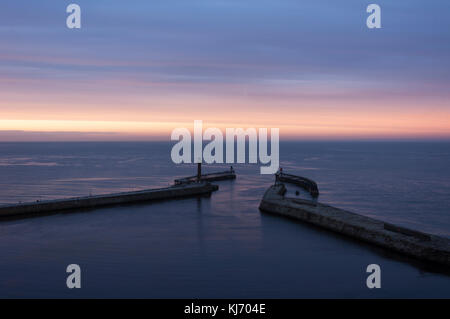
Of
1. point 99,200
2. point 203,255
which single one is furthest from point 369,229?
point 99,200

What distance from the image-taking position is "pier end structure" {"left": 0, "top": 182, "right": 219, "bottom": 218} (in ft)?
114

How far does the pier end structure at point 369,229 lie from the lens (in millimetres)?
23500

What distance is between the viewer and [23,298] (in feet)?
60.6

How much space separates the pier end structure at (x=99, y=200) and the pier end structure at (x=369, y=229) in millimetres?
12950

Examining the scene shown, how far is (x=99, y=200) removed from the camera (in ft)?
133

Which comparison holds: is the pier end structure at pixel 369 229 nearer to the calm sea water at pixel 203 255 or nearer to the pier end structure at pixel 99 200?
the calm sea water at pixel 203 255

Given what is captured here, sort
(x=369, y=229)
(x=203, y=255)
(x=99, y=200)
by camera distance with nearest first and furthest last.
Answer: (x=203, y=255) → (x=369, y=229) → (x=99, y=200)

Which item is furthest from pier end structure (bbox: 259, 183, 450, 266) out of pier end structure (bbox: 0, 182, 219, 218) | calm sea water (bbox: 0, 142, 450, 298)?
pier end structure (bbox: 0, 182, 219, 218)

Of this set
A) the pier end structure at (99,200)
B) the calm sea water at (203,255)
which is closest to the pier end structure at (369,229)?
the calm sea water at (203,255)

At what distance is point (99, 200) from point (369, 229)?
27.3 m

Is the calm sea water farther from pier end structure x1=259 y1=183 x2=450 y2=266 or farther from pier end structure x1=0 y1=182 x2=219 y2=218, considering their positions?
pier end structure x1=0 y1=182 x2=219 y2=218

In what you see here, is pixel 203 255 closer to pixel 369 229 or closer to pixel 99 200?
pixel 369 229
